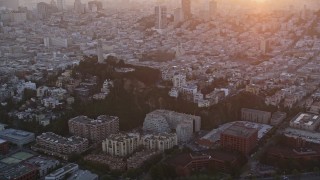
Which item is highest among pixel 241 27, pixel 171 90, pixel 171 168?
pixel 241 27

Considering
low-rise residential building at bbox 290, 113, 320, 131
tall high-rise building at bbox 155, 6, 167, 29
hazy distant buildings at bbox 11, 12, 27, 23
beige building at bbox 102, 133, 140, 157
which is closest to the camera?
beige building at bbox 102, 133, 140, 157

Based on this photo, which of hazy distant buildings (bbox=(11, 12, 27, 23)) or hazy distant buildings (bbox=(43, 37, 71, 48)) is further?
hazy distant buildings (bbox=(11, 12, 27, 23))

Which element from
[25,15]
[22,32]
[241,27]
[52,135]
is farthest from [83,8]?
[52,135]

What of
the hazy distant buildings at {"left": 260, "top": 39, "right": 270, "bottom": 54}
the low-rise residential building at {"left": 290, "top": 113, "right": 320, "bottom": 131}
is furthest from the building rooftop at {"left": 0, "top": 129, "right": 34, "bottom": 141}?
the hazy distant buildings at {"left": 260, "top": 39, "right": 270, "bottom": 54}

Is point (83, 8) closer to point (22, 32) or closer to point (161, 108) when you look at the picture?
point (22, 32)

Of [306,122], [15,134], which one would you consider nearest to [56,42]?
[15,134]

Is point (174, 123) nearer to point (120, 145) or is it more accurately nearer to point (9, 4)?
point (120, 145)

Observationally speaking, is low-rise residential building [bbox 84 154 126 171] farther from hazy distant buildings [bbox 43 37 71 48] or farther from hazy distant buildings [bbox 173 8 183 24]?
hazy distant buildings [bbox 173 8 183 24]

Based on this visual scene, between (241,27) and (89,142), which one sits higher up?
(241,27)
